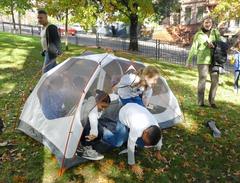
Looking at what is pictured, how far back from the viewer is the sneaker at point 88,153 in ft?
17.4

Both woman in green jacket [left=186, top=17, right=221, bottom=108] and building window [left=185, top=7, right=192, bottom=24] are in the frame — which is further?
building window [left=185, top=7, right=192, bottom=24]

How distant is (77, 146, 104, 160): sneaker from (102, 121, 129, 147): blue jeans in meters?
0.25

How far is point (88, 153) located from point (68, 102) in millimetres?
874

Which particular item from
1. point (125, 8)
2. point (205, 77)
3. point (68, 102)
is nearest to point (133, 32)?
point (125, 8)

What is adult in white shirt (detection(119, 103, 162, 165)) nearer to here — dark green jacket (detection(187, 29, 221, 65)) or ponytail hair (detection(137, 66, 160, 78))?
ponytail hair (detection(137, 66, 160, 78))

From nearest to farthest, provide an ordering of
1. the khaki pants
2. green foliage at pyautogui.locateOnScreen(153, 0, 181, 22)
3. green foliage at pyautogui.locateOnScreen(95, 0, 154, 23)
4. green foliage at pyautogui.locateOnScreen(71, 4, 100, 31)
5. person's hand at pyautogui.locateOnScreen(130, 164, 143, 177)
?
1. person's hand at pyautogui.locateOnScreen(130, 164, 143, 177)
2. the khaki pants
3. green foliage at pyautogui.locateOnScreen(71, 4, 100, 31)
4. green foliage at pyautogui.locateOnScreen(95, 0, 154, 23)
5. green foliage at pyautogui.locateOnScreen(153, 0, 181, 22)

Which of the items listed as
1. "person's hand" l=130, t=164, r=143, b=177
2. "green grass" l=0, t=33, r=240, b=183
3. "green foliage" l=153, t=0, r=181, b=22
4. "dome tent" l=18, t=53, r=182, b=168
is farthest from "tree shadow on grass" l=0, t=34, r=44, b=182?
"green foliage" l=153, t=0, r=181, b=22

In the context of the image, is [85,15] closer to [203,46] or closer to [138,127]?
[203,46]

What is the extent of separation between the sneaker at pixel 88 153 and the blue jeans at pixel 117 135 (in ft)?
0.82

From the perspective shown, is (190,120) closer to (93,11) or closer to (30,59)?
(30,59)

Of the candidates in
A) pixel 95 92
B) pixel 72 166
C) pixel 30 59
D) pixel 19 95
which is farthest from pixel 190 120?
pixel 30 59

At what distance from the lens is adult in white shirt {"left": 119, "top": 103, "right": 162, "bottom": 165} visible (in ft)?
15.4

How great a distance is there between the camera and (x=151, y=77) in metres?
5.70

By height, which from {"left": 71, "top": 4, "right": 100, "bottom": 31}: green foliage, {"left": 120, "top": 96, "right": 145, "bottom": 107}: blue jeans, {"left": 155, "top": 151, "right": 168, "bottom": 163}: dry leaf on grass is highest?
{"left": 71, "top": 4, "right": 100, "bottom": 31}: green foliage
